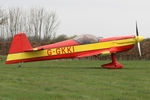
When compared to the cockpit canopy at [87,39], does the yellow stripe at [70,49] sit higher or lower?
lower

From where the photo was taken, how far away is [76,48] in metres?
16.4

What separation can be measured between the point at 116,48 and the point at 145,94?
10.2 metres

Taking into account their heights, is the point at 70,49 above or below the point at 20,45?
below

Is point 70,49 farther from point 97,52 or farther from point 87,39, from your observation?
point 97,52

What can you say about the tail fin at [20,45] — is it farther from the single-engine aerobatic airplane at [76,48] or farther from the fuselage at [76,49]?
the fuselage at [76,49]

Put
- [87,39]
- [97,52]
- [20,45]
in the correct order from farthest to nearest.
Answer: [20,45], [87,39], [97,52]

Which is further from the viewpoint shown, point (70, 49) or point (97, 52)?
point (70, 49)

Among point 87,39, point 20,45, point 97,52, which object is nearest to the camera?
point 97,52

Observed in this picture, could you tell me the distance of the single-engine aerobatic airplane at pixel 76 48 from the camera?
15.8 m

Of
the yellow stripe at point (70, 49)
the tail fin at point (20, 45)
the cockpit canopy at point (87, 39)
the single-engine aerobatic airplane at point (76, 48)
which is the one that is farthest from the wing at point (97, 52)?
the tail fin at point (20, 45)

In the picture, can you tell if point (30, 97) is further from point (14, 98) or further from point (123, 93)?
point (123, 93)

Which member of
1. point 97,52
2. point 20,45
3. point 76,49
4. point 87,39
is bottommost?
point 97,52

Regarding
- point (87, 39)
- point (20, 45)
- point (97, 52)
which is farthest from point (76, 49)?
point (20, 45)

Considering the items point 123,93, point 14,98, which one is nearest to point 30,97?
point 14,98
